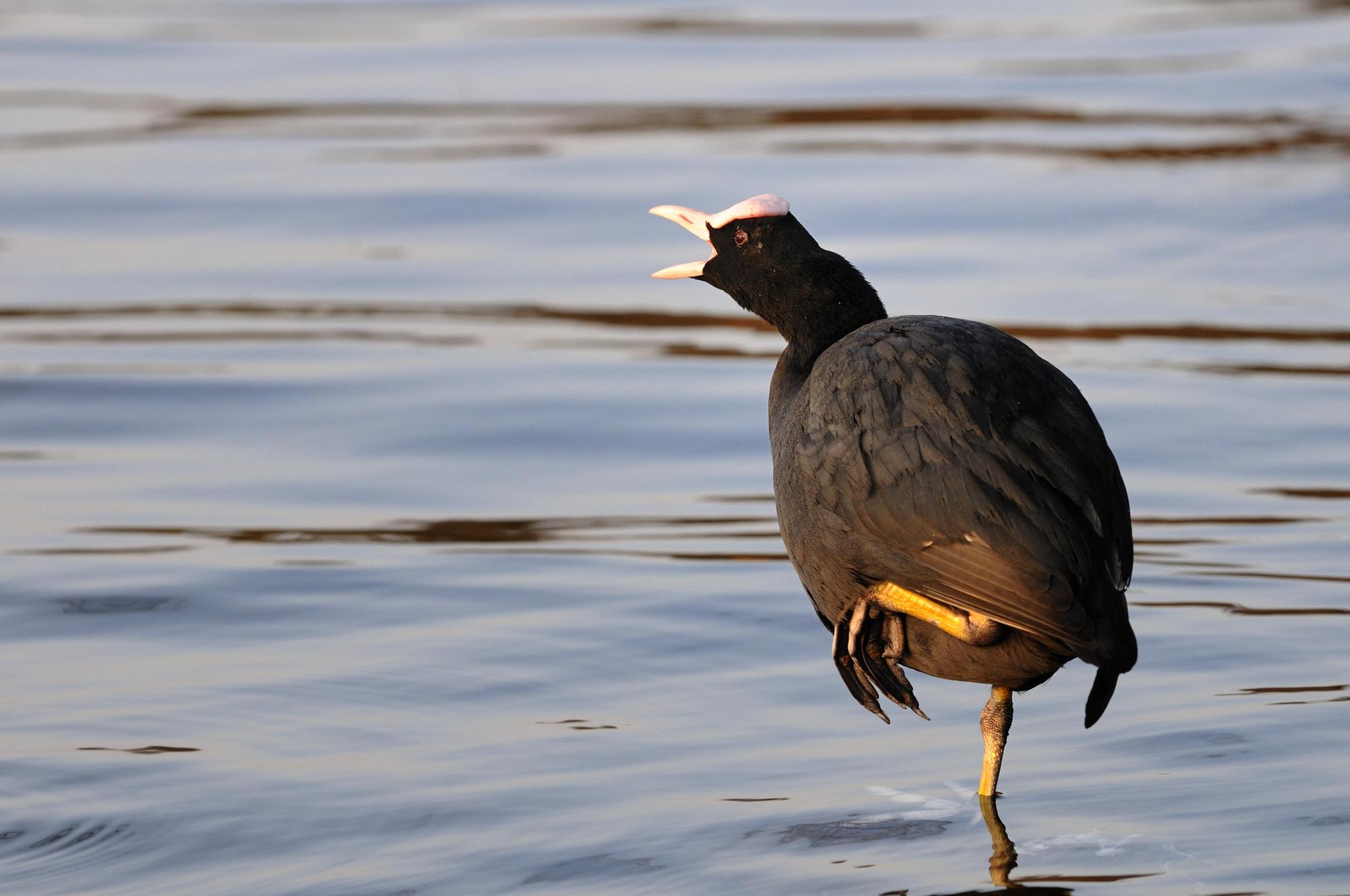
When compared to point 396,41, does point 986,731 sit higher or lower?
lower

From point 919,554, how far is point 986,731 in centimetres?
66

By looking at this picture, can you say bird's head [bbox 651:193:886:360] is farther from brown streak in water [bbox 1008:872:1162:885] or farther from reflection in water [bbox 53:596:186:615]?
reflection in water [bbox 53:596:186:615]

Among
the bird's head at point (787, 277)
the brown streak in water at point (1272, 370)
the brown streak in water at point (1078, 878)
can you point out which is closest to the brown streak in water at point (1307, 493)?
the brown streak in water at point (1272, 370)

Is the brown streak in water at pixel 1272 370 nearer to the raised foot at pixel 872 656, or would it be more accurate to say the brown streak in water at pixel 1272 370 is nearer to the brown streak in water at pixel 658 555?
the brown streak in water at pixel 658 555

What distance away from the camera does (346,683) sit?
216 inches

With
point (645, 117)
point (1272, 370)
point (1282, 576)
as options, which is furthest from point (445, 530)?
point (645, 117)

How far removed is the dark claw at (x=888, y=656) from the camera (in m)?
4.36

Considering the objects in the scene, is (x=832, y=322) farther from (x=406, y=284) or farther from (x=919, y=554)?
(x=406, y=284)

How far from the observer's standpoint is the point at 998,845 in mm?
4270

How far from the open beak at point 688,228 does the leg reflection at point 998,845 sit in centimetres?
146

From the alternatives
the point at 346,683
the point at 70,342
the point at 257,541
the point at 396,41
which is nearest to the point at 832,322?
the point at 346,683

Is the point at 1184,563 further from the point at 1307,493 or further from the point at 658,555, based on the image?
the point at 658,555

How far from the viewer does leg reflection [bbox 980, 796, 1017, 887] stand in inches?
162

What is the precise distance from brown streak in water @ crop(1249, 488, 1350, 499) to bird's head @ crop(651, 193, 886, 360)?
2.56m
